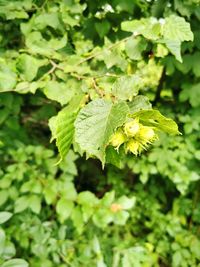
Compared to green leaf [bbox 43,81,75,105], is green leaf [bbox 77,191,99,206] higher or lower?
lower

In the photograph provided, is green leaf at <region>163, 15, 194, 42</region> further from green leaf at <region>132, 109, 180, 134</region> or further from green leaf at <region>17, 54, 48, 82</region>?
green leaf at <region>132, 109, 180, 134</region>

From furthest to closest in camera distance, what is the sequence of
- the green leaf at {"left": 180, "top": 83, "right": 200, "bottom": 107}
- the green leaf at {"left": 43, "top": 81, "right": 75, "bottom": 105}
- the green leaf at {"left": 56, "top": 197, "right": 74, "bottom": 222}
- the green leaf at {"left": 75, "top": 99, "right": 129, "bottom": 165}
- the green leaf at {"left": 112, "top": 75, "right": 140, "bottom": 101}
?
the green leaf at {"left": 180, "top": 83, "right": 200, "bottom": 107} → the green leaf at {"left": 56, "top": 197, "right": 74, "bottom": 222} → the green leaf at {"left": 43, "top": 81, "right": 75, "bottom": 105} → the green leaf at {"left": 112, "top": 75, "right": 140, "bottom": 101} → the green leaf at {"left": 75, "top": 99, "right": 129, "bottom": 165}

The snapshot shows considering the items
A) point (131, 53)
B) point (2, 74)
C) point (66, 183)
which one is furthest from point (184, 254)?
point (2, 74)

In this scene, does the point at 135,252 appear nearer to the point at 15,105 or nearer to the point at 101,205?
the point at 101,205

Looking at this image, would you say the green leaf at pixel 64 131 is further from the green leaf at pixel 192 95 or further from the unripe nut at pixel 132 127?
the green leaf at pixel 192 95

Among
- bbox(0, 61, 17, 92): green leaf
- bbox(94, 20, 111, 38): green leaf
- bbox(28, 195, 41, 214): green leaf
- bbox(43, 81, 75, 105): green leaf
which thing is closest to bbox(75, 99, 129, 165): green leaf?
bbox(43, 81, 75, 105): green leaf

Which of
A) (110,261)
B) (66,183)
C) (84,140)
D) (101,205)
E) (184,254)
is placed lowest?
(184,254)
